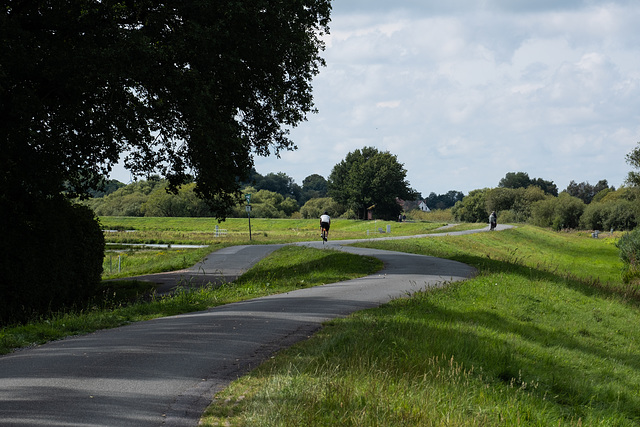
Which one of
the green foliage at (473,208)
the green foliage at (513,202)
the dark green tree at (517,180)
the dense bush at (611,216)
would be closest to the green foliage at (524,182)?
the dark green tree at (517,180)

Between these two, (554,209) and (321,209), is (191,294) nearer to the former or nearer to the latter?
(554,209)

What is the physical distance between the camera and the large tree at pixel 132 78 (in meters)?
14.7

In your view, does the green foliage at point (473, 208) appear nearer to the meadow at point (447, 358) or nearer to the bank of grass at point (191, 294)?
the bank of grass at point (191, 294)

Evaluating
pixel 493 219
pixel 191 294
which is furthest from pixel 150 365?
pixel 493 219

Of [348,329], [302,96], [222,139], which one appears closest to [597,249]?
[302,96]

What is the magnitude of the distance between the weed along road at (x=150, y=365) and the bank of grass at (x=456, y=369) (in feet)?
1.58

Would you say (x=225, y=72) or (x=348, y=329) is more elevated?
(x=225, y=72)

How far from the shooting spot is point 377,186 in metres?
96.9

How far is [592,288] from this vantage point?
21391mm

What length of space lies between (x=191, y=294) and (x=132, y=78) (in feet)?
19.6

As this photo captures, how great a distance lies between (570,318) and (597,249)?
1646 inches

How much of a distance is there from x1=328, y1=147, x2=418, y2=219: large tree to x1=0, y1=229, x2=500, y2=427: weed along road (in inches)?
3344

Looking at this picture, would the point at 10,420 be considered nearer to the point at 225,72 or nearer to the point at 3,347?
the point at 3,347

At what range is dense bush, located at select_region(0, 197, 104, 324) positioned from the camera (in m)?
15.5
